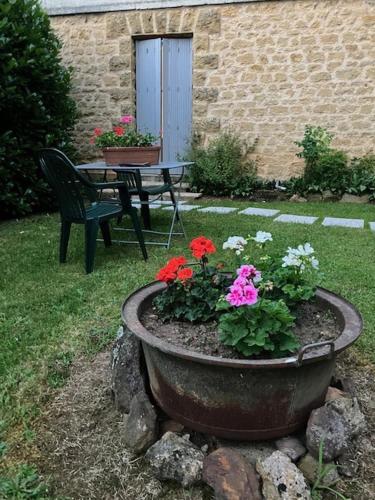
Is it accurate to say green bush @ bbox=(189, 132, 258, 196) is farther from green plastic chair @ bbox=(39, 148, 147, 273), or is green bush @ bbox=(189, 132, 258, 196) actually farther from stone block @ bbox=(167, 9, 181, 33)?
green plastic chair @ bbox=(39, 148, 147, 273)

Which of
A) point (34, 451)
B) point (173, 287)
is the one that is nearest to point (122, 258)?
point (173, 287)

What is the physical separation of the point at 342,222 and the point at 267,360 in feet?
13.4

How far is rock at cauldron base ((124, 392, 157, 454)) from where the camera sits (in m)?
1.57

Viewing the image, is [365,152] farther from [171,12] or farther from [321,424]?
[321,424]

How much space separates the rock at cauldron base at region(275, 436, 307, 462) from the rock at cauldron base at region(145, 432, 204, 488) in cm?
27

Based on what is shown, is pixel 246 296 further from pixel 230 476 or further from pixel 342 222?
pixel 342 222

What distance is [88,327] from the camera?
8.15 ft

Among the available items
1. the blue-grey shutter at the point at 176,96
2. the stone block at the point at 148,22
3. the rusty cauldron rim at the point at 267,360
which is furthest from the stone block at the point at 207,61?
the rusty cauldron rim at the point at 267,360

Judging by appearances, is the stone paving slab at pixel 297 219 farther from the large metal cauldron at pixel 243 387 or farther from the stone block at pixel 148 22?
the stone block at pixel 148 22

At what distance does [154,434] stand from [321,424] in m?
0.58

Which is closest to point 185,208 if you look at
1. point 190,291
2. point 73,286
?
point 73,286

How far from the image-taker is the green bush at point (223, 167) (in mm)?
7184

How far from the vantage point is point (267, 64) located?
7.08 m

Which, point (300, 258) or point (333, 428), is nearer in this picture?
point (333, 428)
